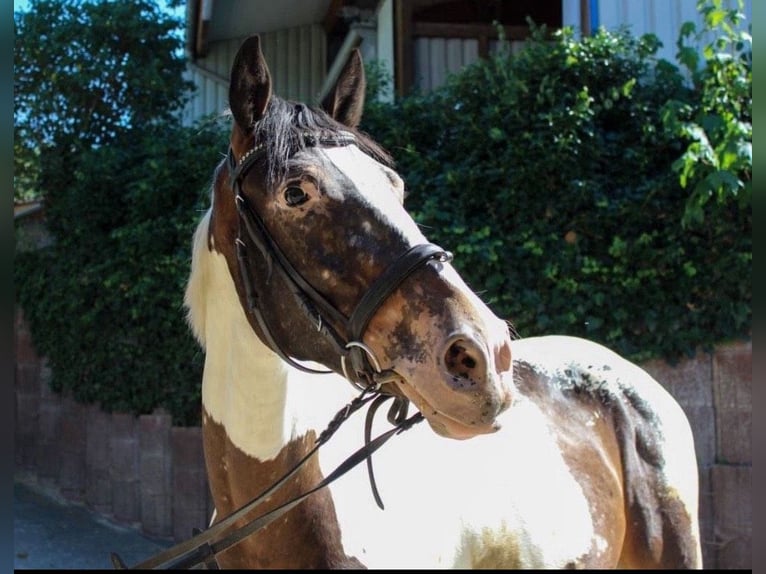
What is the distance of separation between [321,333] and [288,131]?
0.52 metres

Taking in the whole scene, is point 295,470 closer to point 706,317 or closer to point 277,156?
point 277,156

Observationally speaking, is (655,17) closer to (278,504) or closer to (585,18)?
(585,18)

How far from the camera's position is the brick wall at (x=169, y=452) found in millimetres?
5227

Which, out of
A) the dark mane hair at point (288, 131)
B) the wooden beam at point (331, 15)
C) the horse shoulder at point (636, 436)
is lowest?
the horse shoulder at point (636, 436)

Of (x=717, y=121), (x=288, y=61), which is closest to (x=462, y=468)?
(x=717, y=121)

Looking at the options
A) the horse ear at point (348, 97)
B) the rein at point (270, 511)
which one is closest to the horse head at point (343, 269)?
the rein at point (270, 511)

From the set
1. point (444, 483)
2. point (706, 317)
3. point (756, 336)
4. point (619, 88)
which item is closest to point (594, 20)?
point (619, 88)

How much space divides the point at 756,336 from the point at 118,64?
7678 mm

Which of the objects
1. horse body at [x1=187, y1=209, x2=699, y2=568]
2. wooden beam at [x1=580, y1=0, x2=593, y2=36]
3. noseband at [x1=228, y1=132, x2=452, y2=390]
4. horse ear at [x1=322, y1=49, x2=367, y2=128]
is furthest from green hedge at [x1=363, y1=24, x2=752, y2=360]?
noseband at [x1=228, y1=132, x2=452, y2=390]

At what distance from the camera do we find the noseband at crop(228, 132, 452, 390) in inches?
71.2

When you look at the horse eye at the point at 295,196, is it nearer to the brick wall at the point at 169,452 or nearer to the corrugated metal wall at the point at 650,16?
the brick wall at the point at 169,452

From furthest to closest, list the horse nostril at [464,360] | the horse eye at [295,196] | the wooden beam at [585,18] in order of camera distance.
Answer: the wooden beam at [585,18], the horse eye at [295,196], the horse nostril at [464,360]

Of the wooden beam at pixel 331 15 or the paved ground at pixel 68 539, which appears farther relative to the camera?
the wooden beam at pixel 331 15

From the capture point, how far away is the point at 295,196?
1973 mm
